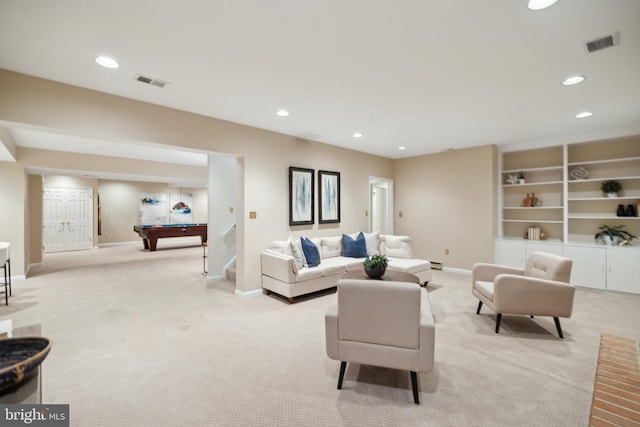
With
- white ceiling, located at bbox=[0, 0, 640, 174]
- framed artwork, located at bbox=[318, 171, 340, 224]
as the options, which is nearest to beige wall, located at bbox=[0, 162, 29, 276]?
white ceiling, located at bbox=[0, 0, 640, 174]

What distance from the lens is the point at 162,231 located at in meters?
8.84

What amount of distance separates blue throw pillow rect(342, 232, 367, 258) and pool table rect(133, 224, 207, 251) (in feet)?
17.3

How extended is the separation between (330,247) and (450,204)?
285 centimetres

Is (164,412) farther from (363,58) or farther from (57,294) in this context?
(57,294)

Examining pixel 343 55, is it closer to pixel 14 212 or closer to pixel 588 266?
pixel 588 266

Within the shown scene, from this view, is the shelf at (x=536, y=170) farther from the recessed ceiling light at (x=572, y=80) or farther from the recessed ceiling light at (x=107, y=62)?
the recessed ceiling light at (x=107, y=62)

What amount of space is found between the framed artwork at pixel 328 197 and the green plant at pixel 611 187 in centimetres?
442

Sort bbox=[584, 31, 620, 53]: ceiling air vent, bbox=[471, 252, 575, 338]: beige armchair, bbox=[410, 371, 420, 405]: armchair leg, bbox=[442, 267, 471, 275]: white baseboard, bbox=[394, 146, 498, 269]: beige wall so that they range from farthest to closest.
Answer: bbox=[442, 267, 471, 275]: white baseboard < bbox=[394, 146, 498, 269]: beige wall < bbox=[471, 252, 575, 338]: beige armchair < bbox=[584, 31, 620, 53]: ceiling air vent < bbox=[410, 371, 420, 405]: armchair leg

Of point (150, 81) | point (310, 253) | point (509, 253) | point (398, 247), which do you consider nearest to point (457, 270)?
point (509, 253)

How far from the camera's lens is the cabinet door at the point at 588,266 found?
14.5ft

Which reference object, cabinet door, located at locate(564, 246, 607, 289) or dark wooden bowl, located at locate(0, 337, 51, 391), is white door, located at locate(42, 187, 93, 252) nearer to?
dark wooden bowl, located at locate(0, 337, 51, 391)

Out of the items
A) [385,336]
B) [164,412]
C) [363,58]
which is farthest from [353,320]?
[363,58]

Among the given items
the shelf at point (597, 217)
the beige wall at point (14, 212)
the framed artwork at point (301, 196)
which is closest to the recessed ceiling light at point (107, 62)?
the framed artwork at point (301, 196)

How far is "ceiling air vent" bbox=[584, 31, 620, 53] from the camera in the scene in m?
2.07
